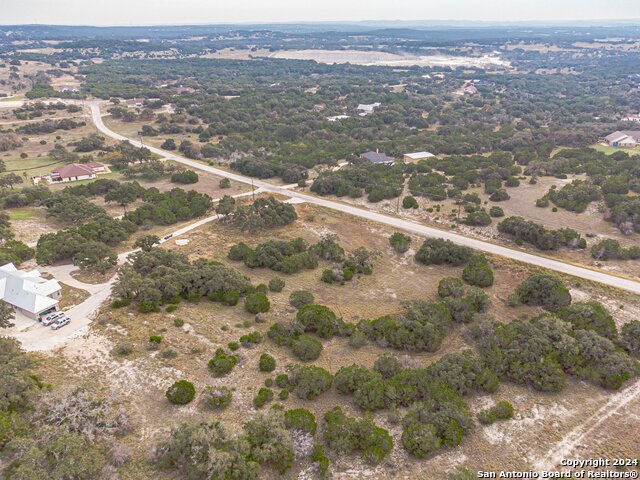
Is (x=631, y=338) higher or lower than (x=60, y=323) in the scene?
lower

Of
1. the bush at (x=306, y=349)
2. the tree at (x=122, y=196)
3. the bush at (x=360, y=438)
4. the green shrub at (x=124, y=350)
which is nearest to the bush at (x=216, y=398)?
the bush at (x=306, y=349)

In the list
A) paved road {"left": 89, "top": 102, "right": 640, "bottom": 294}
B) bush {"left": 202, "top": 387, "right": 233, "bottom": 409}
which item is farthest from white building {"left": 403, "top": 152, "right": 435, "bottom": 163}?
bush {"left": 202, "top": 387, "right": 233, "bottom": 409}

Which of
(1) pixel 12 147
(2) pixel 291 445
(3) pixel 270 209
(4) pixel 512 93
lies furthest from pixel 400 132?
(2) pixel 291 445

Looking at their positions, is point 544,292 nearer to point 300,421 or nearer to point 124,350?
point 300,421

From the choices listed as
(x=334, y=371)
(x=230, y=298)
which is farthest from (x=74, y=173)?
(x=334, y=371)

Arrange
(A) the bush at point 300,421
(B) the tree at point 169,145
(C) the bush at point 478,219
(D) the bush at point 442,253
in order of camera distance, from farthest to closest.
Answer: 1. (B) the tree at point 169,145
2. (C) the bush at point 478,219
3. (D) the bush at point 442,253
4. (A) the bush at point 300,421

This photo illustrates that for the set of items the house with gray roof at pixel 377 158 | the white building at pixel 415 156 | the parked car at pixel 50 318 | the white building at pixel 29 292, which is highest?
the white building at pixel 29 292

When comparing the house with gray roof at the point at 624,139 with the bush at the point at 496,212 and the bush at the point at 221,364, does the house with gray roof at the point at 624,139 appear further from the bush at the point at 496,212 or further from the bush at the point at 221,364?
the bush at the point at 221,364
